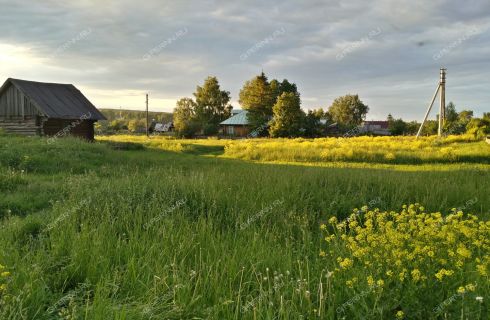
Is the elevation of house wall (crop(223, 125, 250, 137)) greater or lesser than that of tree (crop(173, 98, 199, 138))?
lesser

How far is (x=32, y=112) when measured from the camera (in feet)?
95.1

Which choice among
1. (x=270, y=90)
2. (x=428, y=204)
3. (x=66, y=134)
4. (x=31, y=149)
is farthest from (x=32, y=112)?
(x=270, y=90)

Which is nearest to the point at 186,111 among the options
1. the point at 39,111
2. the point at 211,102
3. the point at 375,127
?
the point at 211,102

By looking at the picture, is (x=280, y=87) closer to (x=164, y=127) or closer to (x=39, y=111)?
(x=39, y=111)

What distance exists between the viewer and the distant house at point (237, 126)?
198ft

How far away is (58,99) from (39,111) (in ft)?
10.5

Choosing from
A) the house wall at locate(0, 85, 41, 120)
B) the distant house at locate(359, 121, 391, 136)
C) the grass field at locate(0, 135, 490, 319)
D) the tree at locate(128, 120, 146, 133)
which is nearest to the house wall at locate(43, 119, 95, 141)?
the house wall at locate(0, 85, 41, 120)

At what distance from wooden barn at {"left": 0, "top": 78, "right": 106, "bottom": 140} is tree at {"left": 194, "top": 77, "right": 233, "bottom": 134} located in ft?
127

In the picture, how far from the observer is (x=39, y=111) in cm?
2872

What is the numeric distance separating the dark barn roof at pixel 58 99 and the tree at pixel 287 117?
79.2ft

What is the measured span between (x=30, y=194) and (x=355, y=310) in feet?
28.9

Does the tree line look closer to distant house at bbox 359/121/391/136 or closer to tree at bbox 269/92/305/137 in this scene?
tree at bbox 269/92/305/137

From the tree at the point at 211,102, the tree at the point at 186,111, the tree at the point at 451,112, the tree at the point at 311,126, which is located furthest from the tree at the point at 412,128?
the tree at the point at 186,111

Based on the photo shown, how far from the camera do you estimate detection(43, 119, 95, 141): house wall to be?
2977 cm
